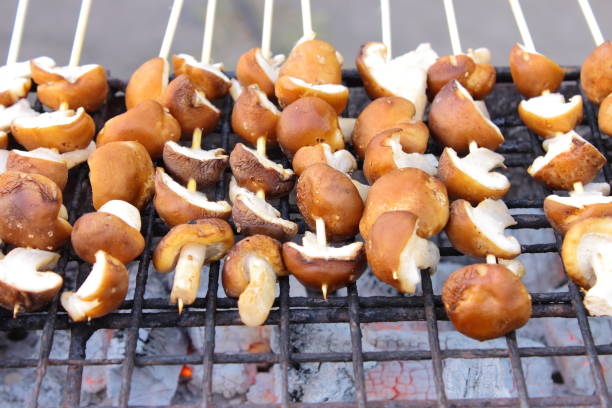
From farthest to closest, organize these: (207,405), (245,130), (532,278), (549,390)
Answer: (532,278) → (549,390) → (245,130) → (207,405)

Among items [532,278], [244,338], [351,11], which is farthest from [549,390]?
[351,11]

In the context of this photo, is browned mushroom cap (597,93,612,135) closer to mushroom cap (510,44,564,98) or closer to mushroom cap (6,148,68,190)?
mushroom cap (510,44,564,98)

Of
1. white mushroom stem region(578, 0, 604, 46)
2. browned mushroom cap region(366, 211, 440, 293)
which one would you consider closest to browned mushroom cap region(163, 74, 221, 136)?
browned mushroom cap region(366, 211, 440, 293)

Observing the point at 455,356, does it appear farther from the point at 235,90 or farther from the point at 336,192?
the point at 235,90

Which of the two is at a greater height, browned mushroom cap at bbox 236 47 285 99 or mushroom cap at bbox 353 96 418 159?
browned mushroom cap at bbox 236 47 285 99

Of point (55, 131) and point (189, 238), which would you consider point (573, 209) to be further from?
point (55, 131)

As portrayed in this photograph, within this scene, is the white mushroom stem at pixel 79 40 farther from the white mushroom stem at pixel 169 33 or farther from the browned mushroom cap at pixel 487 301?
the browned mushroom cap at pixel 487 301

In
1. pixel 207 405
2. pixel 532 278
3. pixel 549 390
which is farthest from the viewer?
pixel 532 278
